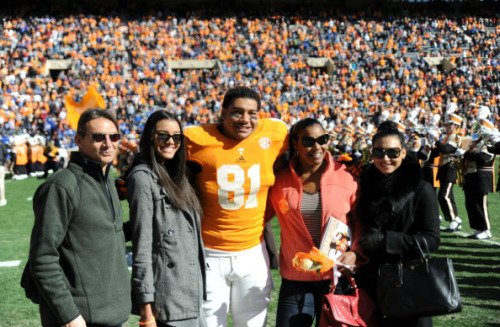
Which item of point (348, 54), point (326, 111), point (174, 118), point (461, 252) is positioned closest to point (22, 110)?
point (326, 111)

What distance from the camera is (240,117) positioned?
2979 mm

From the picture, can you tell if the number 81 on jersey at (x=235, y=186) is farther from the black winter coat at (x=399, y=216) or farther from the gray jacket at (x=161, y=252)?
the black winter coat at (x=399, y=216)

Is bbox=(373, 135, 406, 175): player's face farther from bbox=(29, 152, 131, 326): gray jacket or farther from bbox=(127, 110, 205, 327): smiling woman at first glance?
bbox=(29, 152, 131, 326): gray jacket

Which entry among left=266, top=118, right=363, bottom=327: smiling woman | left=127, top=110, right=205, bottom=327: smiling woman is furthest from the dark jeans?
left=127, top=110, right=205, bottom=327: smiling woman

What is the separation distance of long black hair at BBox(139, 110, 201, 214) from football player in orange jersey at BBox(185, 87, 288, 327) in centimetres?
25

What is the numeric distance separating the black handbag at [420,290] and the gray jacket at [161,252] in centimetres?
97

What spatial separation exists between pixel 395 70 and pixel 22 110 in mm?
21557

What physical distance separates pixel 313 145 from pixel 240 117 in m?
0.45

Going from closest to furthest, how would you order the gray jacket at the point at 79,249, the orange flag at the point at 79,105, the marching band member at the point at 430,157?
the gray jacket at the point at 79,249 → the marching band member at the point at 430,157 → the orange flag at the point at 79,105

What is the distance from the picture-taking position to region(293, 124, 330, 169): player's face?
9.77 feet

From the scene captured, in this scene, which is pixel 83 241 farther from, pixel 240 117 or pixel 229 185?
pixel 240 117

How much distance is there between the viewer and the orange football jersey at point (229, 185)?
2.95 m

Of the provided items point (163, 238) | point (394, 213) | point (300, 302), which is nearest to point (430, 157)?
point (394, 213)

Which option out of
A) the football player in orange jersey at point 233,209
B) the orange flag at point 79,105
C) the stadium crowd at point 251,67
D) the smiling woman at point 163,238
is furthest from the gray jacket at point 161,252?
the stadium crowd at point 251,67
